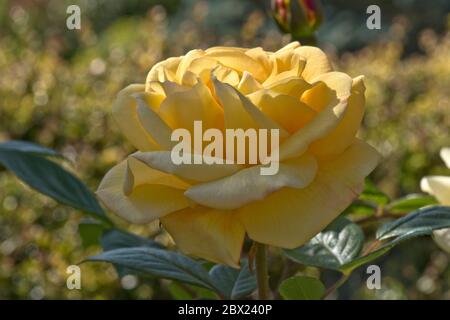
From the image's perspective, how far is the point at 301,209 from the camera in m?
0.64

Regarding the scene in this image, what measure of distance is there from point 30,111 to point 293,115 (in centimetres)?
142

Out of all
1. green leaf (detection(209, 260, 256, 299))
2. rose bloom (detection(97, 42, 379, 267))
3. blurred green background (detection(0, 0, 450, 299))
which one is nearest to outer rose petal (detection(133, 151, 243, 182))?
rose bloom (detection(97, 42, 379, 267))

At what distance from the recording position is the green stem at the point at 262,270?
713 millimetres

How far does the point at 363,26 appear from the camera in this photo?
6828mm

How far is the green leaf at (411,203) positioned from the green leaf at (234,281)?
20cm

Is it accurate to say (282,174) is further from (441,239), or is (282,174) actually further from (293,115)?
(441,239)

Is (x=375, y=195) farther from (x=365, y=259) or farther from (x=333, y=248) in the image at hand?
(x=365, y=259)

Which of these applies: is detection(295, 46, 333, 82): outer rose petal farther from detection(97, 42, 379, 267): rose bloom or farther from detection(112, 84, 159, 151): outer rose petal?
detection(112, 84, 159, 151): outer rose petal

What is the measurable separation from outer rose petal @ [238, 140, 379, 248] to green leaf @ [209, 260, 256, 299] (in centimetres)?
19

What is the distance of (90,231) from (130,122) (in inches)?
15.1

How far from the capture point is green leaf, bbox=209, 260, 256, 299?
821 mm

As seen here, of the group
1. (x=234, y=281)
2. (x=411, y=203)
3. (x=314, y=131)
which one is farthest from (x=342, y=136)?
(x=411, y=203)

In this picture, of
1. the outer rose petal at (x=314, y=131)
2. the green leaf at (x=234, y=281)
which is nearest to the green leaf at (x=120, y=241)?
the green leaf at (x=234, y=281)
